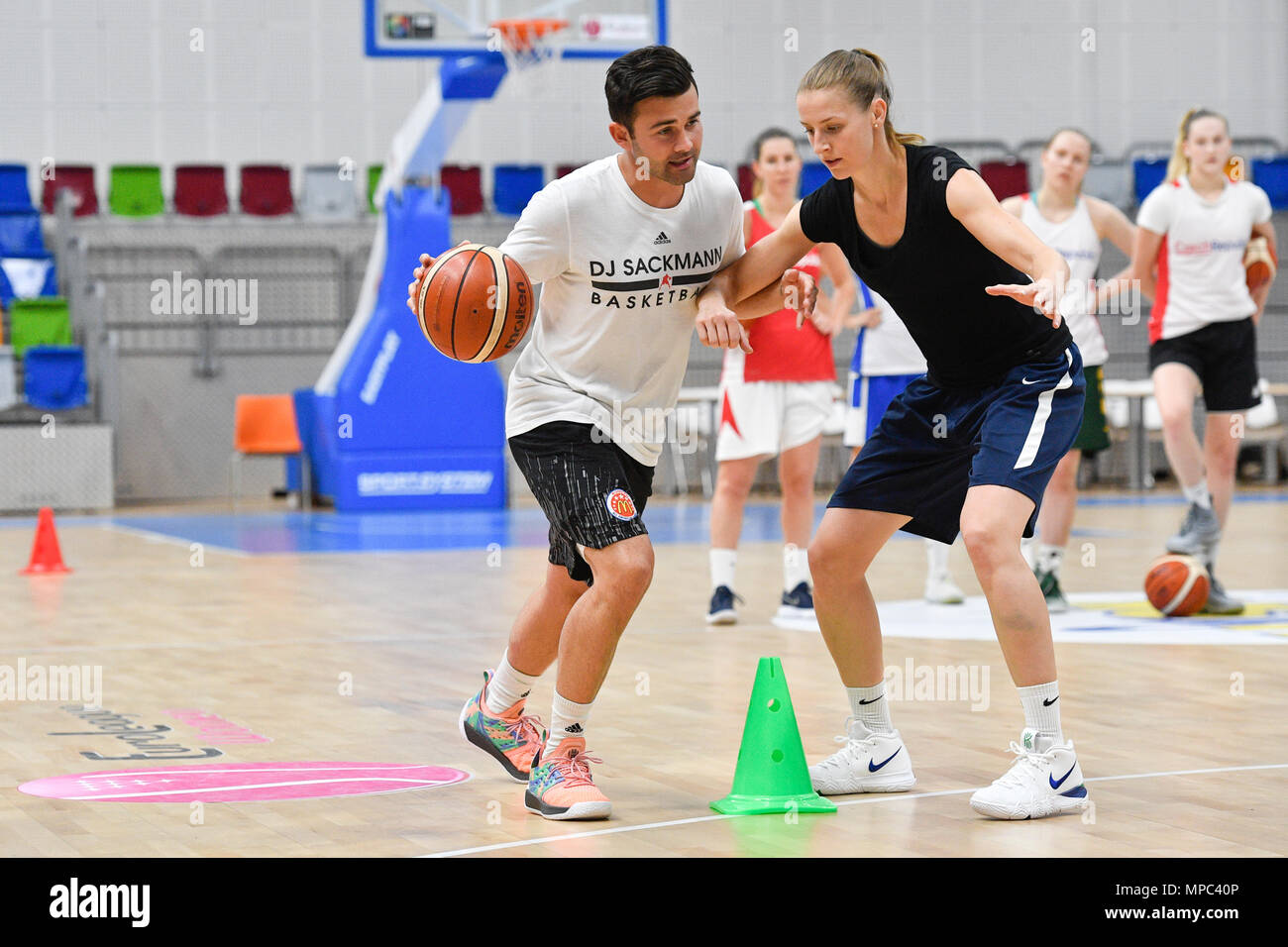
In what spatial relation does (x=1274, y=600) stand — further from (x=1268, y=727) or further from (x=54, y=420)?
(x=54, y=420)

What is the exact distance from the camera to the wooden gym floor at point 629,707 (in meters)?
3.77

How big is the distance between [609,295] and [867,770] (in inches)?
55.4

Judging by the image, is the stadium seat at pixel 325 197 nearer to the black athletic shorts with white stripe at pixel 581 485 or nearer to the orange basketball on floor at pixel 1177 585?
the orange basketball on floor at pixel 1177 585

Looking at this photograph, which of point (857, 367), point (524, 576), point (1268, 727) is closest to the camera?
point (1268, 727)

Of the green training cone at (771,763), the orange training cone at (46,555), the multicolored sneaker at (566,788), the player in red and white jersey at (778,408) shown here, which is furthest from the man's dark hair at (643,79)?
the orange training cone at (46,555)

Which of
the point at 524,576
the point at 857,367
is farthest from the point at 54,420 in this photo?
the point at 857,367

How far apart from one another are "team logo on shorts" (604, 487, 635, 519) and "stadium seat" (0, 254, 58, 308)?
16218 mm

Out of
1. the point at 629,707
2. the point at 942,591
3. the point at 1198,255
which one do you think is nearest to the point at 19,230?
the point at 942,591

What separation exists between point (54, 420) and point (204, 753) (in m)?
13.8

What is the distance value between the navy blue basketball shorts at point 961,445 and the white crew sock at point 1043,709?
1.32ft

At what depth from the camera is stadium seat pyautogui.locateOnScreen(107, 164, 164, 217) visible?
779 inches

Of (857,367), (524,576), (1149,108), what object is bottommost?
(524,576)

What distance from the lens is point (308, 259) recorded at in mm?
20328

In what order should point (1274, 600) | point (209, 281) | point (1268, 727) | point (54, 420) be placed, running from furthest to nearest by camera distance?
1. point (209, 281)
2. point (54, 420)
3. point (1274, 600)
4. point (1268, 727)
